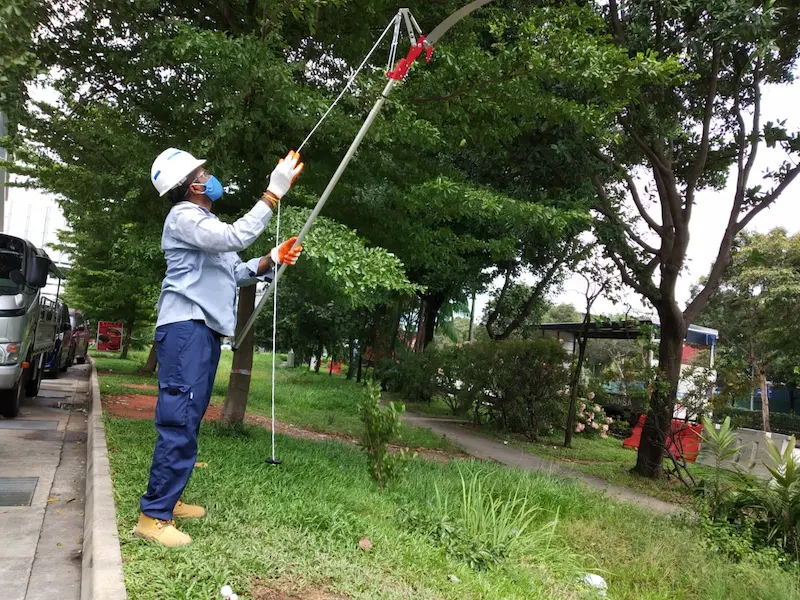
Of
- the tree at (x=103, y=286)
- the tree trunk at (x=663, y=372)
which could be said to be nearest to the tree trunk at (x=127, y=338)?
the tree at (x=103, y=286)

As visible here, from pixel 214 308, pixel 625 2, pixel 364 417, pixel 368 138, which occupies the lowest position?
pixel 364 417

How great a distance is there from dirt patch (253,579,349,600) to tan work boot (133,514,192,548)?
23.4 inches

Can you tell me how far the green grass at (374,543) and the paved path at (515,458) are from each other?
211cm

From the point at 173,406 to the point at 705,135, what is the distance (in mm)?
9527

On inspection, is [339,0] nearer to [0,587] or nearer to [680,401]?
[0,587]

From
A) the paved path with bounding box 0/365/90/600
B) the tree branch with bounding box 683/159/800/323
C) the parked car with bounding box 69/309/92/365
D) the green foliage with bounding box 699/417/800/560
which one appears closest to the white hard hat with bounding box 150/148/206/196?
the paved path with bounding box 0/365/90/600

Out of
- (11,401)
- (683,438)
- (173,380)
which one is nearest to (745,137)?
(683,438)

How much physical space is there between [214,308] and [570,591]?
2737 mm

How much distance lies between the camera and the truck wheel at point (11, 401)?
887 centimetres

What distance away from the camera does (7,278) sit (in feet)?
28.1

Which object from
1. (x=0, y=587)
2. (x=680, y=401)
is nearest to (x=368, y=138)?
(x=0, y=587)

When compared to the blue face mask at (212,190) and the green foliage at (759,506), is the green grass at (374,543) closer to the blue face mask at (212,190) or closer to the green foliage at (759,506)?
the green foliage at (759,506)

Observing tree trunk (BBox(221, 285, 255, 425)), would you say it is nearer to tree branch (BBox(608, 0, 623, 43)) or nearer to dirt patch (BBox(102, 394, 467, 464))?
dirt patch (BBox(102, 394, 467, 464))

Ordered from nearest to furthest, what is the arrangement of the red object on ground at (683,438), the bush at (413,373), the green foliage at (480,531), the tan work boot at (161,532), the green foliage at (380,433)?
the tan work boot at (161,532) → the green foliage at (480,531) → the green foliage at (380,433) → the red object on ground at (683,438) → the bush at (413,373)
